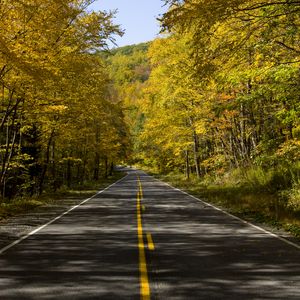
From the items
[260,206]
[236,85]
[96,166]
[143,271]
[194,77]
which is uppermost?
[236,85]

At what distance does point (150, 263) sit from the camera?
788cm

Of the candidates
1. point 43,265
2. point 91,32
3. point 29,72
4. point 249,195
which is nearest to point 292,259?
point 43,265

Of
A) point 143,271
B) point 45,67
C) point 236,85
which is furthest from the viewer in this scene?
point 236,85

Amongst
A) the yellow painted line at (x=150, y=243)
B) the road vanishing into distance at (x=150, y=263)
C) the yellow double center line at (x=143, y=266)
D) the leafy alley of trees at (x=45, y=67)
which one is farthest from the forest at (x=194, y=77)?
the yellow double center line at (x=143, y=266)

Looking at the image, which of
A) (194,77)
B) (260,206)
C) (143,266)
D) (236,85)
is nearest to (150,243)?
(143,266)

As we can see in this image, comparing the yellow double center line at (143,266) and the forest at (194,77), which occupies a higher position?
the forest at (194,77)

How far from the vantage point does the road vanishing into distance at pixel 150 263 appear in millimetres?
6143

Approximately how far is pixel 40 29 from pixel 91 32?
14.6ft

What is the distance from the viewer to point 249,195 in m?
19.4

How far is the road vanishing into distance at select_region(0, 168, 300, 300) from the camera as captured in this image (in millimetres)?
6143

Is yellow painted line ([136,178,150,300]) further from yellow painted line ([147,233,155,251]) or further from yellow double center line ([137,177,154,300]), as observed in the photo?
yellow painted line ([147,233,155,251])

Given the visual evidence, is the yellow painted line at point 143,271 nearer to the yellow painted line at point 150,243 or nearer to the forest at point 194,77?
the yellow painted line at point 150,243

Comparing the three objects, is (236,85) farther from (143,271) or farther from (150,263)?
(143,271)

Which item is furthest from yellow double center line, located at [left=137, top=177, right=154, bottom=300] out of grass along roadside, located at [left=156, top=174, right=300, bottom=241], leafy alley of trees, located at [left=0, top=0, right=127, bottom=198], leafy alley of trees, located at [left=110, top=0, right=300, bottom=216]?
leafy alley of trees, located at [left=0, top=0, right=127, bottom=198]
